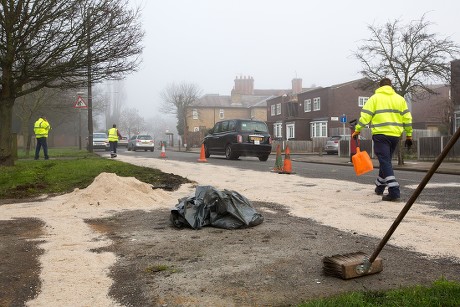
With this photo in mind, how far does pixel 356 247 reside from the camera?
4.20m

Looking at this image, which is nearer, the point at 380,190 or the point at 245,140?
the point at 380,190

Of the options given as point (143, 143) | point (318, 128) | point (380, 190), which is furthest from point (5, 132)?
point (318, 128)

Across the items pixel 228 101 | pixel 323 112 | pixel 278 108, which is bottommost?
pixel 323 112

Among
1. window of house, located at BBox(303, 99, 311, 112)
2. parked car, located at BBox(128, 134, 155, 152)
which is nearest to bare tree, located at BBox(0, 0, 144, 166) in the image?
parked car, located at BBox(128, 134, 155, 152)

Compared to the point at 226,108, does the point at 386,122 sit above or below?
below

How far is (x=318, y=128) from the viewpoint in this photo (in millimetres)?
49656

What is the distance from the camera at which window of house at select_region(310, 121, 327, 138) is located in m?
48.7

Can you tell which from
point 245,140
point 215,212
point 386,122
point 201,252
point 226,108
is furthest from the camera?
point 226,108

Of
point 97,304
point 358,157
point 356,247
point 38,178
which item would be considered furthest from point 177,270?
point 38,178

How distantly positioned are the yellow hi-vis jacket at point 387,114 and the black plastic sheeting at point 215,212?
10.3ft

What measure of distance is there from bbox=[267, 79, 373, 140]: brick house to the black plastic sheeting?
41.3 metres

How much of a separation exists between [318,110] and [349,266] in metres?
48.5

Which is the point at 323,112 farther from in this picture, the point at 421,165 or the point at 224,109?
the point at 421,165

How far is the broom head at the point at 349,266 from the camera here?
3.23 metres
